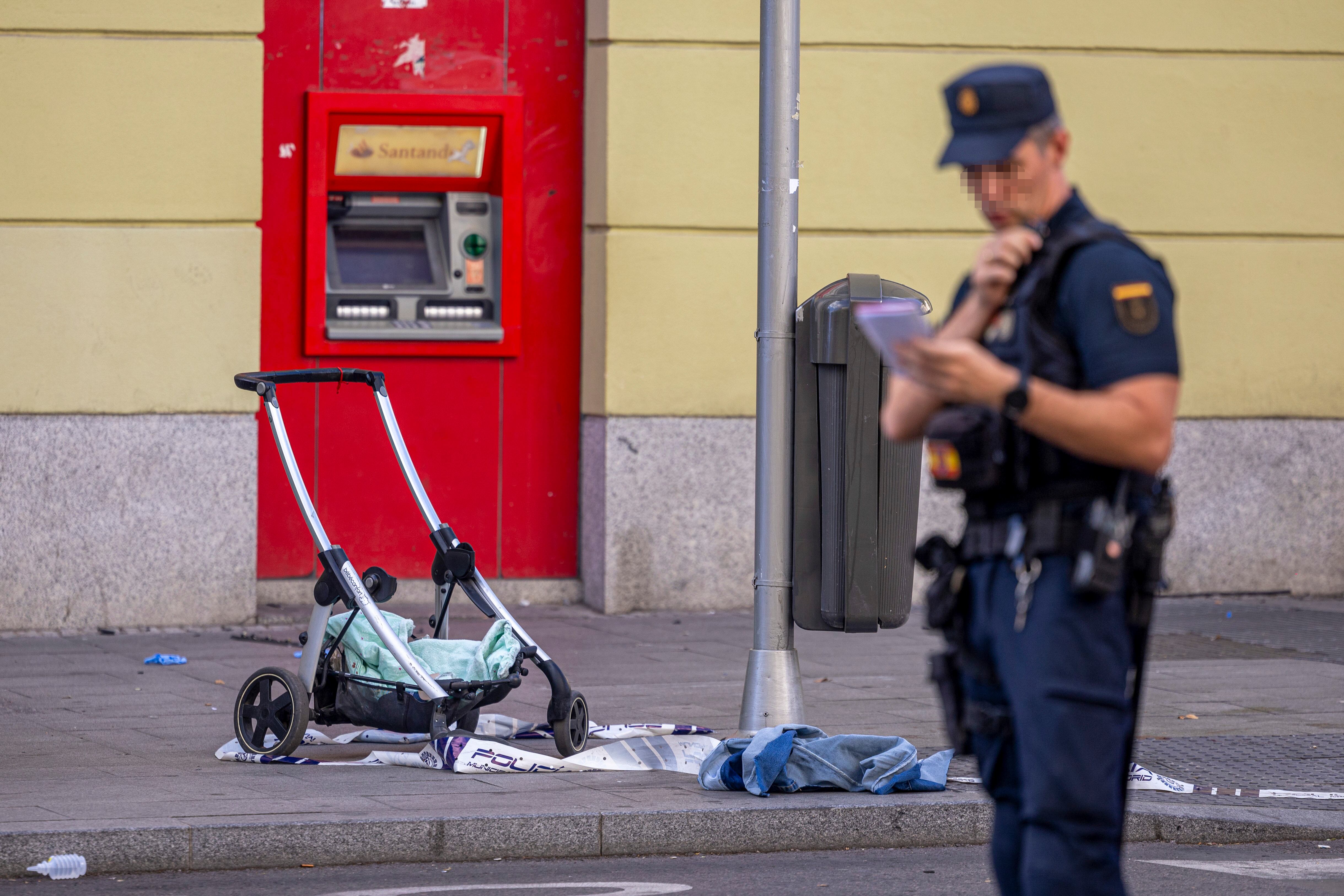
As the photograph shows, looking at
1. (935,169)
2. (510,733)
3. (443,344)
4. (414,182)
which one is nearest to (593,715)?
(510,733)

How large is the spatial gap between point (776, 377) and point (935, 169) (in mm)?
4367

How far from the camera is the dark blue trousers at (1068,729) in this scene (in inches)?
119

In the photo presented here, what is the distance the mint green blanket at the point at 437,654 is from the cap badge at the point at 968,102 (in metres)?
3.74

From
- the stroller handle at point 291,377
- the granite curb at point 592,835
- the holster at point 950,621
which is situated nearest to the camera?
the holster at point 950,621

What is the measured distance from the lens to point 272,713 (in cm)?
648

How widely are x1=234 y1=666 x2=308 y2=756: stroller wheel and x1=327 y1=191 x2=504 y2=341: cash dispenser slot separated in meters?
4.36

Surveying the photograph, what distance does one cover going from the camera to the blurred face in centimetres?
315

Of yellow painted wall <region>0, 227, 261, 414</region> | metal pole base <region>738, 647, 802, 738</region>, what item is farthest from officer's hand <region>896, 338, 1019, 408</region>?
yellow painted wall <region>0, 227, 261, 414</region>

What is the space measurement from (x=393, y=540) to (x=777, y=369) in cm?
442

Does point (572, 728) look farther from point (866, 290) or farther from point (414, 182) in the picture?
point (414, 182)

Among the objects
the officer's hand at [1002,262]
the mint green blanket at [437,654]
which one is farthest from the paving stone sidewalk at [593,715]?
the officer's hand at [1002,262]

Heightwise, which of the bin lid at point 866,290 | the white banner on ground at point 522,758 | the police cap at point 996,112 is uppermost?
the police cap at point 996,112

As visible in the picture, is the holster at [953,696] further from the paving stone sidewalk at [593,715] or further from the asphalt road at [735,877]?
the paving stone sidewalk at [593,715]

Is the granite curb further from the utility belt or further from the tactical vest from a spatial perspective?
the tactical vest
